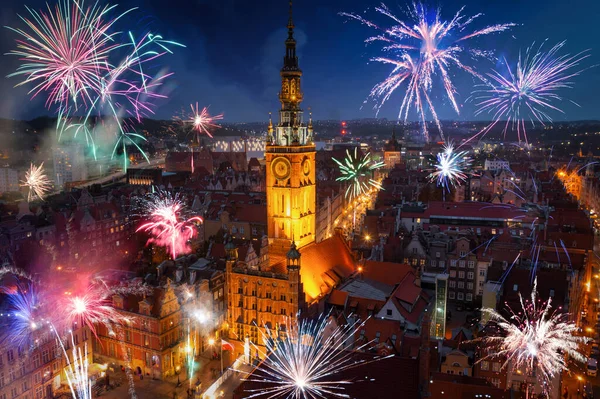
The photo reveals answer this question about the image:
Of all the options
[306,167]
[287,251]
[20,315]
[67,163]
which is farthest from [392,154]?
[20,315]

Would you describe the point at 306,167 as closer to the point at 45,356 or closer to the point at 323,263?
the point at 323,263

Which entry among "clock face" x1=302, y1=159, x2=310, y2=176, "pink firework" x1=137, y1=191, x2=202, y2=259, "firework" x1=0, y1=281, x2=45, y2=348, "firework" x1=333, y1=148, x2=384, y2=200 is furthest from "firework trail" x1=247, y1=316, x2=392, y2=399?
"firework" x1=333, y1=148, x2=384, y2=200

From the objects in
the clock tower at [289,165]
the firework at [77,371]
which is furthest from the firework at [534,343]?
the firework at [77,371]

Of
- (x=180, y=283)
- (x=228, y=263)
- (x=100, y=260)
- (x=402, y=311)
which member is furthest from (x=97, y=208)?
(x=402, y=311)

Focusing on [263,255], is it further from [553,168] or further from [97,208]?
[553,168]

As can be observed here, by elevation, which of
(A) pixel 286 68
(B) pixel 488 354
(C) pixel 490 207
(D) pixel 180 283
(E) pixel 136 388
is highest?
(A) pixel 286 68

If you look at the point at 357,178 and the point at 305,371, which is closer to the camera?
the point at 305,371

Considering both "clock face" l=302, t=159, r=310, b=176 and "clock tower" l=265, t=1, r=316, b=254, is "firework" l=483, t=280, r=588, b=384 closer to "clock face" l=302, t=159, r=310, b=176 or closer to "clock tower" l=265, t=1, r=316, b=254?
"clock tower" l=265, t=1, r=316, b=254
